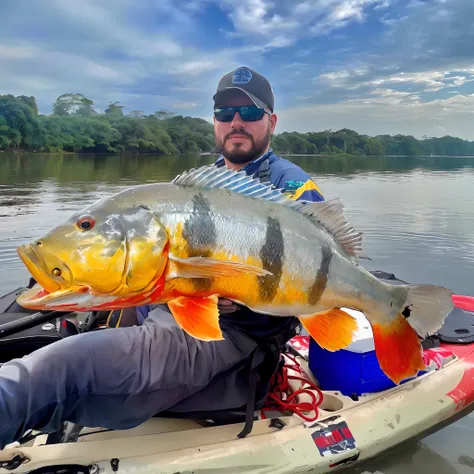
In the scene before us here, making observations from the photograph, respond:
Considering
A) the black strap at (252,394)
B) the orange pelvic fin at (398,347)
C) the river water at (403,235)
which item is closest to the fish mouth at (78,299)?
the black strap at (252,394)

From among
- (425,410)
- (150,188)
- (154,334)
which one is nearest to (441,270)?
(425,410)

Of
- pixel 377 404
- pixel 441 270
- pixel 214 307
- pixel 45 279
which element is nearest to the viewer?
pixel 45 279

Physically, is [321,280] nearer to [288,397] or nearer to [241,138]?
[288,397]

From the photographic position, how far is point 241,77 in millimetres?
3668

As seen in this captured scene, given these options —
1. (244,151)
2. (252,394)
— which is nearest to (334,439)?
(252,394)

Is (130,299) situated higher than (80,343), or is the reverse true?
(130,299)

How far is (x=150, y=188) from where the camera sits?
7.27 feet

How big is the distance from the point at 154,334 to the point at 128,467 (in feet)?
2.47

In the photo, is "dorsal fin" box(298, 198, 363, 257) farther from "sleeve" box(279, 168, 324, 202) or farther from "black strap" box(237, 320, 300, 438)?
"black strap" box(237, 320, 300, 438)

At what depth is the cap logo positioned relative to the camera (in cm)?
366

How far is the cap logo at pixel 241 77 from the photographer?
3.66m

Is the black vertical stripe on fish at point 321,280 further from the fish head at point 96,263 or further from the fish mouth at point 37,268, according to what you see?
the fish mouth at point 37,268

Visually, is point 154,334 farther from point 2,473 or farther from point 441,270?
point 441,270

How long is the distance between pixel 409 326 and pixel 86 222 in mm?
1718
